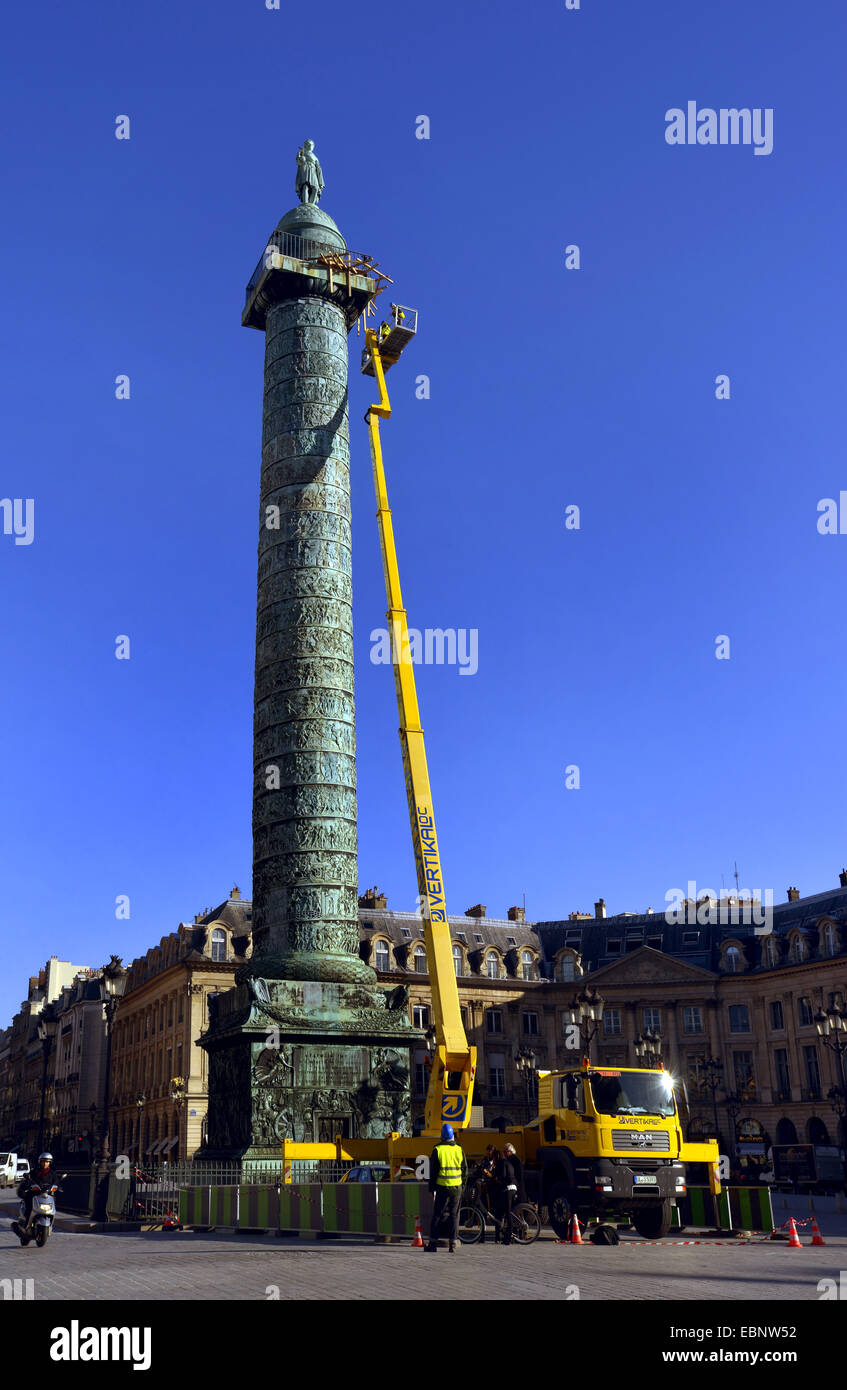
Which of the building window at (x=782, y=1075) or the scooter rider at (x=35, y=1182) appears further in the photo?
the building window at (x=782, y=1075)

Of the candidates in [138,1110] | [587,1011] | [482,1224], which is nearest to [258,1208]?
[482,1224]

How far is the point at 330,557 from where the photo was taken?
32594mm

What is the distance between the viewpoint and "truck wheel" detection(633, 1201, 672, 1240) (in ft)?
61.9

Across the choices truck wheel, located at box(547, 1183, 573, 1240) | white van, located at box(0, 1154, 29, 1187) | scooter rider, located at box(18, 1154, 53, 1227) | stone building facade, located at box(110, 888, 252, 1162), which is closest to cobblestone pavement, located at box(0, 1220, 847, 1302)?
truck wheel, located at box(547, 1183, 573, 1240)

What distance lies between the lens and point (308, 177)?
3900 cm

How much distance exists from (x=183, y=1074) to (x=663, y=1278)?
47.8 meters

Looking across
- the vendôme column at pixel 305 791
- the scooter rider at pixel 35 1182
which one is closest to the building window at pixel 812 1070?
the vendôme column at pixel 305 791

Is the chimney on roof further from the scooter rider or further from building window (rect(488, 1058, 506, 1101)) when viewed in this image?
the scooter rider

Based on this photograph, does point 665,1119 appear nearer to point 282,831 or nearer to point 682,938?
point 282,831

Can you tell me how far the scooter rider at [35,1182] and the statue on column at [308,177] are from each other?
30.8 metres

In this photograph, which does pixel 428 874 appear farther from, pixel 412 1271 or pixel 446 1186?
pixel 412 1271

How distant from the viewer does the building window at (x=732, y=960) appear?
64188 mm

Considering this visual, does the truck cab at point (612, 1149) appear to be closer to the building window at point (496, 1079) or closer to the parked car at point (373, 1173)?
the parked car at point (373, 1173)
